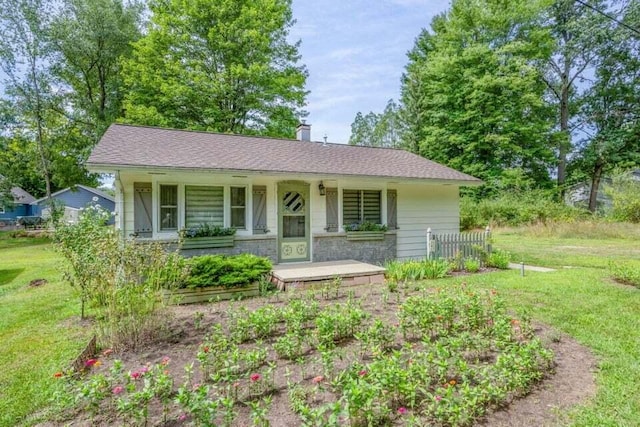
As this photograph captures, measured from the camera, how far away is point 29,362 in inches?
145

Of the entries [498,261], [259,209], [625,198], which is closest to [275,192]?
[259,209]

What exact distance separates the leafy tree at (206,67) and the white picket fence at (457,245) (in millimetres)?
12637

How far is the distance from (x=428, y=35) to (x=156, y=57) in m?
20.6

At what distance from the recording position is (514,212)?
57.7 feet

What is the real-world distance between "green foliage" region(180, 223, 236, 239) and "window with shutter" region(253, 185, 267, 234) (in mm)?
600

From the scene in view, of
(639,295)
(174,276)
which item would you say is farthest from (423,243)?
(174,276)

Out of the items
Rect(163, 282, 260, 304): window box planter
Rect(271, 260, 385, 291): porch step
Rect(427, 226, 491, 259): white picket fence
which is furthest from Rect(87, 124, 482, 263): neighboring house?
Rect(163, 282, 260, 304): window box planter

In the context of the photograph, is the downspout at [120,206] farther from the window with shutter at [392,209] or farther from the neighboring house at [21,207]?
the neighboring house at [21,207]

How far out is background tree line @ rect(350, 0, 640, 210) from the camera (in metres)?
19.7

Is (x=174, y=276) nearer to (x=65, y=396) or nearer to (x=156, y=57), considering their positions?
(x=65, y=396)

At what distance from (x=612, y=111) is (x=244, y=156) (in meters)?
26.3

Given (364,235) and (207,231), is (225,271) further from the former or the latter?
(364,235)

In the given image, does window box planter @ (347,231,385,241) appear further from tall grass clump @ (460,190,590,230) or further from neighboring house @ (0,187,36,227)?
neighboring house @ (0,187,36,227)

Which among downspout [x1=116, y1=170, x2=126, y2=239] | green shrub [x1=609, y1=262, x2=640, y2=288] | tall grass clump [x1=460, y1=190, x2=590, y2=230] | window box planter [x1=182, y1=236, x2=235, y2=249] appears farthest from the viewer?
tall grass clump [x1=460, y1=190, x2=590, y2=230]
